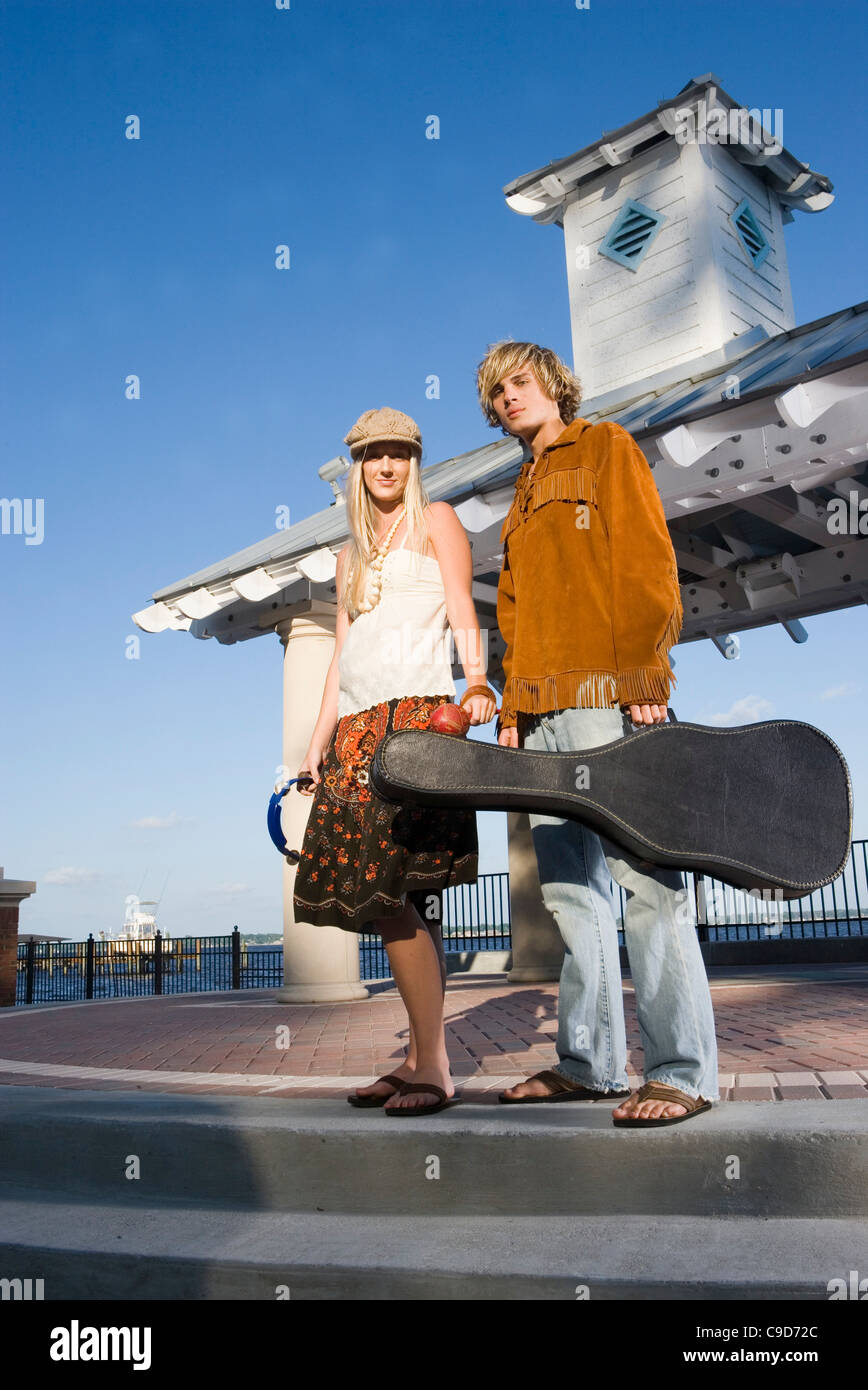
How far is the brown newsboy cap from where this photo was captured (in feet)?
9.32

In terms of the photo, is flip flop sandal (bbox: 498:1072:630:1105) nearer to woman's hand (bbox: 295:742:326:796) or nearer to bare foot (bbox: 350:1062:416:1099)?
bare foot (bbox: 350:1062:416:1099)

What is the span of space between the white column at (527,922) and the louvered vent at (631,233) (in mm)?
5692

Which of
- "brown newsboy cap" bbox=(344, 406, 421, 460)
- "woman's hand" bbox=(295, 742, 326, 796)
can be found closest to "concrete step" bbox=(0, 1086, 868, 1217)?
"woman's hand" bbox=(295, 742, 326, 796)

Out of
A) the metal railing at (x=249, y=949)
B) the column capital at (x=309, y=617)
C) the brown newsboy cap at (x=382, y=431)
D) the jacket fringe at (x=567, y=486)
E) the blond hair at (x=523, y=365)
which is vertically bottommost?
the metal railing at (x=249, y=949)

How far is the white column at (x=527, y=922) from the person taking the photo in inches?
342

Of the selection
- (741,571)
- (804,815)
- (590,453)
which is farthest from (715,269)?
(804,815)

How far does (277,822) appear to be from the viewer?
11.0ft

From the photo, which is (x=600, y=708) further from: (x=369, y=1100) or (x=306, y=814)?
(x=306, y=814)

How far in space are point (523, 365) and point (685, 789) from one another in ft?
4.43

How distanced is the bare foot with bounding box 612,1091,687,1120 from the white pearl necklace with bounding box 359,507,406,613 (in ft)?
4.82

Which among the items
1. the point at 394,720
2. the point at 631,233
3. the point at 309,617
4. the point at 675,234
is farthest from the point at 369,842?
the point at 631,233

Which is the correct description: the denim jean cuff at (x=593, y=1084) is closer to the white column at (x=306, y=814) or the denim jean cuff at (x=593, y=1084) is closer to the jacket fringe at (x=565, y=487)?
the jacket fringe at (x=565, y=487)

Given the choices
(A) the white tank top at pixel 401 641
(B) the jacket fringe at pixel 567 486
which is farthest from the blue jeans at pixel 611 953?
(B) the jacket fringe at pixel 567 486
